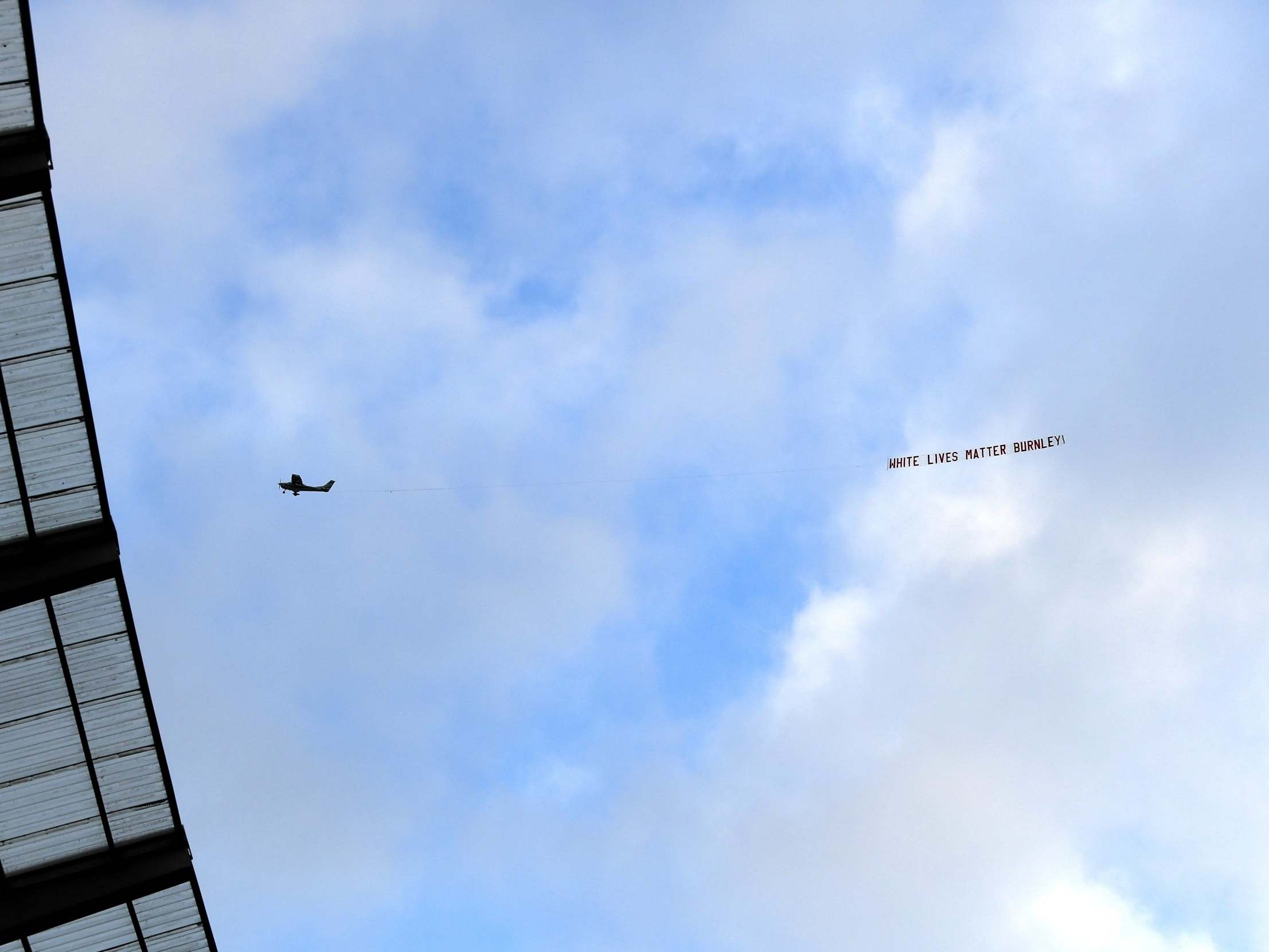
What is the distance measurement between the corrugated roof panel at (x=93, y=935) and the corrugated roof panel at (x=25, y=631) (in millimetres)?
6353

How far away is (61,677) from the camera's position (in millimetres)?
24750

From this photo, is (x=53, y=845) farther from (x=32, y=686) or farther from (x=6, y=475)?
(x=6, y=475)

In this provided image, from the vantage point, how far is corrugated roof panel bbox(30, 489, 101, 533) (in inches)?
942

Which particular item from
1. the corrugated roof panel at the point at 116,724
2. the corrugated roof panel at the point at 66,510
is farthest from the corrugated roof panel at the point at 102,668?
the corrugated roof panel at the point at 66,510

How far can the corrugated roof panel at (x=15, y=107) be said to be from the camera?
20703mm

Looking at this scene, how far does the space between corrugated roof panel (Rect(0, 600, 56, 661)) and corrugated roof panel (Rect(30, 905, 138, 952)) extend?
635 cm

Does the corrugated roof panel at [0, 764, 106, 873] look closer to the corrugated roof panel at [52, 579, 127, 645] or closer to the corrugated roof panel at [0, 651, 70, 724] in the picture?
the corrugated roof panel at [0, 651, 70, 724]

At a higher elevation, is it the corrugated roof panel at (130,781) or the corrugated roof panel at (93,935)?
the corrugated roof panel at (130,781)

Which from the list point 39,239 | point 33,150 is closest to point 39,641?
point 39,239

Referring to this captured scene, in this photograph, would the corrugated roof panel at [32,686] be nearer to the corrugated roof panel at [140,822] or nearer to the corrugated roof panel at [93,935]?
the corrugated roof panel at [140,822]

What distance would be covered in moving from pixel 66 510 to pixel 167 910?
9.56 metres

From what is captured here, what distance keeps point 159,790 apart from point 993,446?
4411 centimetres

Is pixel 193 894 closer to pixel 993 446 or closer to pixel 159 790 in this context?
pixel 159 790

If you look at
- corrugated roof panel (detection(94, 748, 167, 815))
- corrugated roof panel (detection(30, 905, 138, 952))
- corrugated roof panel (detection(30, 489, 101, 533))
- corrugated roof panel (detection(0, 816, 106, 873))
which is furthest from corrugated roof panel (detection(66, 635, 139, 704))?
corrugated roof panel (detection(30, 905, 138, 952))
